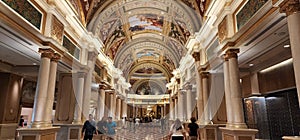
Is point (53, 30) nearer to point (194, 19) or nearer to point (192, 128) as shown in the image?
point (192, 128)

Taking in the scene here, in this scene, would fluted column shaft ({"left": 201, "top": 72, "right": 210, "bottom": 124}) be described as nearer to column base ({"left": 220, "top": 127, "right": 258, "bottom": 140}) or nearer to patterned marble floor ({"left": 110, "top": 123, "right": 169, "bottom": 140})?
column base ({"left": 220, "top": 127, "right": 258, "bottom": 140})

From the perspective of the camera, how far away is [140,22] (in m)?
13.4

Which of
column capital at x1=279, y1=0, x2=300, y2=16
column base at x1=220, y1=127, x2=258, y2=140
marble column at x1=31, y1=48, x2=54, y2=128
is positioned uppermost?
column capital at x1=279, y1=0, x2=300, y2=16

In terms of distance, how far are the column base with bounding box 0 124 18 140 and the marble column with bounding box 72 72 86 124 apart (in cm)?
351

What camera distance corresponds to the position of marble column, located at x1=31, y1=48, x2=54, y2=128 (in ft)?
17.4

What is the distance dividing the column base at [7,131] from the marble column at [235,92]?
9.47 metres

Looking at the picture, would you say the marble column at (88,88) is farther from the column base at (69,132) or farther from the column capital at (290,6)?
the column capital at (290,6)

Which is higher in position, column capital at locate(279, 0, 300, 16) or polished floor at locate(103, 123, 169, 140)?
column capital at locate(279, 0, 300, 16)

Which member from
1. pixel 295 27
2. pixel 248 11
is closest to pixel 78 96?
pixel 248 11

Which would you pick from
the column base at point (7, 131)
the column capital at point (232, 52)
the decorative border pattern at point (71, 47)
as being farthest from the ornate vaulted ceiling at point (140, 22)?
the column base at point (7, 131)

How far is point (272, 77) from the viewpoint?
8.05 m

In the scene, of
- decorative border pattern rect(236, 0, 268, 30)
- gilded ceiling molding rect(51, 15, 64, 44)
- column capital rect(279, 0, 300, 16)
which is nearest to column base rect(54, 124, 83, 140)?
gilded ceiling molding rect(51, 15, 64, 44)

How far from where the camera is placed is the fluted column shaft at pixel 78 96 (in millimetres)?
8070

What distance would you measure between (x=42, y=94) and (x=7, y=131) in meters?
5.42
